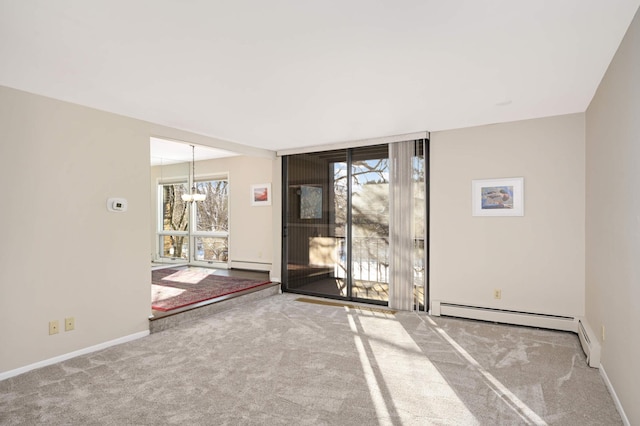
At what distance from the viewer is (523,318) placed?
13.4 feet

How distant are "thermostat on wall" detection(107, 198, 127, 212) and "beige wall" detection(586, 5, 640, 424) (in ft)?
14.2

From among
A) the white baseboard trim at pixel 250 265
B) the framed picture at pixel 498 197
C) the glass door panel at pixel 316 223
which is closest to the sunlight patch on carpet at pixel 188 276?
the white baseboard trim at pixel 250 265

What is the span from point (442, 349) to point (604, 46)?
2.79 m

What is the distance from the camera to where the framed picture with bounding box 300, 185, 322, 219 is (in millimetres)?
5625

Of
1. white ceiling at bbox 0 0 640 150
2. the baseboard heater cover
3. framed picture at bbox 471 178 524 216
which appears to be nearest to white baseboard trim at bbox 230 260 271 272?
white ceiling at bbox 0 0 640 150

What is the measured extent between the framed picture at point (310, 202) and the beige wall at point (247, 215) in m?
1.30

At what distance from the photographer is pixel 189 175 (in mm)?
8227

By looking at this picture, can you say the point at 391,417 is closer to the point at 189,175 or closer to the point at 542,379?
the point at 542,379

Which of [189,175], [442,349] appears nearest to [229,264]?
[189,175]

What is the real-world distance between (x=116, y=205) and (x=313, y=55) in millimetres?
2671

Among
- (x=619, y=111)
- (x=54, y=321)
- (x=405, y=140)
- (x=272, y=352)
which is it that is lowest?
(x=272, y=352)

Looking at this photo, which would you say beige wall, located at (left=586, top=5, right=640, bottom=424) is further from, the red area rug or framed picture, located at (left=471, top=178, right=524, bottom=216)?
the red area rug

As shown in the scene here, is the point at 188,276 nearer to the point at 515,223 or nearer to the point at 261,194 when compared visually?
the point at 261,194

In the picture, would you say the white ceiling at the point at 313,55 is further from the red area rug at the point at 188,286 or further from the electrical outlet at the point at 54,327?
the red area rug at the point at 188,286
